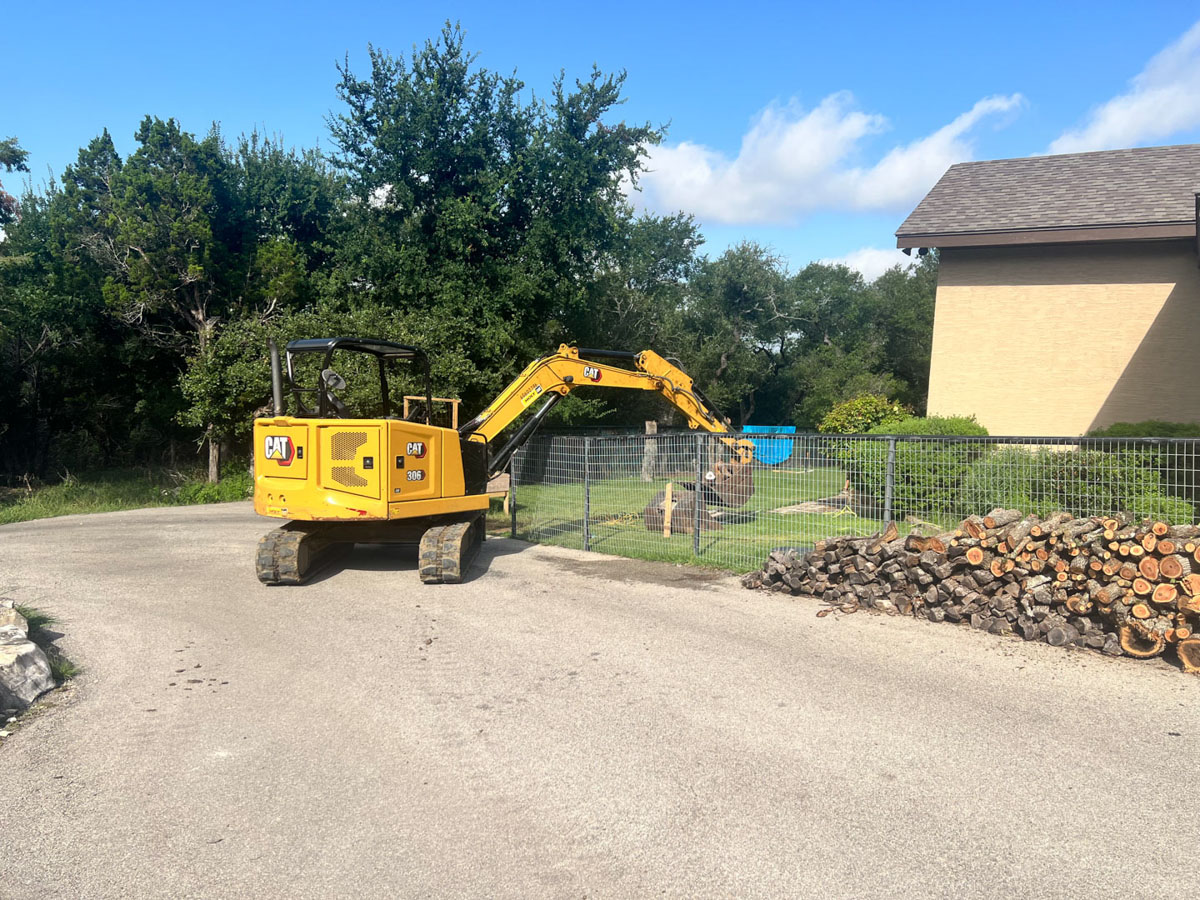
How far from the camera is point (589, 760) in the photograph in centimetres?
471

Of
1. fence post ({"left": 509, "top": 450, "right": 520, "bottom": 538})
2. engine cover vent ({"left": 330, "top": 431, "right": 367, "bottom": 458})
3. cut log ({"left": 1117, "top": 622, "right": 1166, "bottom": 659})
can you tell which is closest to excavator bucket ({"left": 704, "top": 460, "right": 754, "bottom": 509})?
fence post ({"left": 509, "top": 450, "right": 520, "bottom": 538})

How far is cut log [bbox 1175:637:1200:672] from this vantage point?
612 cm

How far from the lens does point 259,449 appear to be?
9.48m

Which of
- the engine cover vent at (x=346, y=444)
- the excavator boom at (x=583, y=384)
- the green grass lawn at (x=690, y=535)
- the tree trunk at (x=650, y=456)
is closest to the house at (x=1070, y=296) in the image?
the excavator boom at (x=583, y=384)

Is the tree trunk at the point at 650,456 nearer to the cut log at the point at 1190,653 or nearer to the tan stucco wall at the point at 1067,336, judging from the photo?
the cut log at the point at 1190,653

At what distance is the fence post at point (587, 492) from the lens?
38.8 ft

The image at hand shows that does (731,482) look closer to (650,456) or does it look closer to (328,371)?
(650,456)

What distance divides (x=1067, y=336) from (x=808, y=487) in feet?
30.8

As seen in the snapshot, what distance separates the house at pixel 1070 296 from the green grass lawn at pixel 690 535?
8.06 meters

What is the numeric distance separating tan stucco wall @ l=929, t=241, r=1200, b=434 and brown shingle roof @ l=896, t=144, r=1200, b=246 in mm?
→ 559

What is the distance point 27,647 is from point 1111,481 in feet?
29.6

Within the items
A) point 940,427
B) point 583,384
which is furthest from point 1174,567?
point 940,427

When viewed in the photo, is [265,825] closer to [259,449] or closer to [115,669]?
[115,669]

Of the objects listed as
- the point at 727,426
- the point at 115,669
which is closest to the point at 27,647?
the point at 115,669
